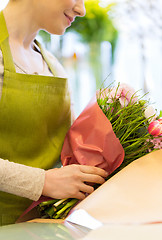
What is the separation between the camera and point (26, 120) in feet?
3.51

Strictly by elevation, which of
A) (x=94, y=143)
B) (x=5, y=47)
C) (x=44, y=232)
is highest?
(x=5, y=47)

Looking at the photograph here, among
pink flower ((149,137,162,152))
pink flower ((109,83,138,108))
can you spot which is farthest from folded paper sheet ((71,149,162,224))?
pink flower ((109,83,138,108))

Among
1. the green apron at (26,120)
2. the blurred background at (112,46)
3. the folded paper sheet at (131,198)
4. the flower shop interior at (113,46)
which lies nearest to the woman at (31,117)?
the green apron at (26,120)

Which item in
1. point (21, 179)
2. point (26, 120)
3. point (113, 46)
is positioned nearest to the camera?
point (21, 179)

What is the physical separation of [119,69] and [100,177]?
2163 millimetres

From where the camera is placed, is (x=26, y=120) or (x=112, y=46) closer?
(x=26, y=120)

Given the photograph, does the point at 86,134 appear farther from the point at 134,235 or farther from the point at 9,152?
the point at 134,235

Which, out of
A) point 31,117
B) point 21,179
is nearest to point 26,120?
point 31,117

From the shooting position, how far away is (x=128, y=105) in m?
1.10

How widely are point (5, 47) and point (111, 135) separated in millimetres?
433

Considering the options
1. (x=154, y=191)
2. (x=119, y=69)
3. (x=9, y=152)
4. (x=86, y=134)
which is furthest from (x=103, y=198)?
(x=119, y=69)

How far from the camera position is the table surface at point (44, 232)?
715 millimetres

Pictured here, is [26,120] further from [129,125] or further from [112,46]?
[112,46]

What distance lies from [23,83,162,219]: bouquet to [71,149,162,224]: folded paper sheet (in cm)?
8
